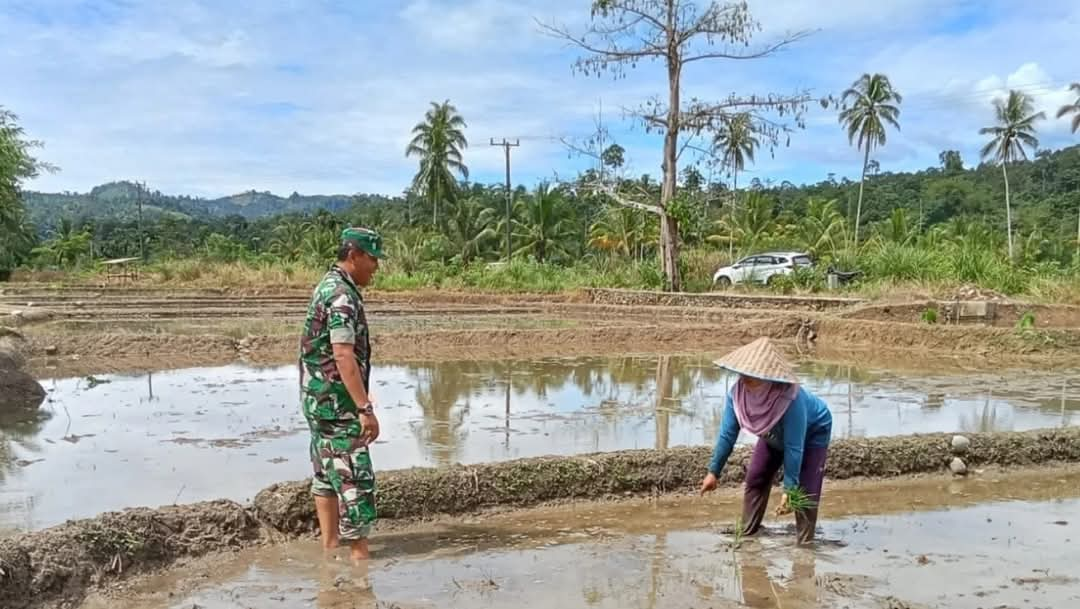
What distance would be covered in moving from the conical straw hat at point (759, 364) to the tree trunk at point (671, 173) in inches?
711

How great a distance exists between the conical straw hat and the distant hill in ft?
409

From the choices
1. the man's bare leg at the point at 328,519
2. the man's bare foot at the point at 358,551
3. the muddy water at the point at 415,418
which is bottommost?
the muddy water at the point at 415,418

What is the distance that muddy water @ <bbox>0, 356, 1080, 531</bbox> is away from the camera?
5.79 metres

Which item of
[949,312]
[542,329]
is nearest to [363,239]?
[542,329]

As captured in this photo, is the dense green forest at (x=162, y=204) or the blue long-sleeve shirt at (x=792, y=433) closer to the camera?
the blue long-sleeve shirt at (x=792, y=433)

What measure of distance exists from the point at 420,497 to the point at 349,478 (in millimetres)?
917

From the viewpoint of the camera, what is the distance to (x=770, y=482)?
14.9 ft

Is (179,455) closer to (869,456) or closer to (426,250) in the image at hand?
(869,456)

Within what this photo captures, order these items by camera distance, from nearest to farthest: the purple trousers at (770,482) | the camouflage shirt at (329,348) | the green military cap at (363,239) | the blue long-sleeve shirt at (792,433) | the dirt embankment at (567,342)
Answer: the camouflage shirt at (329,348) → the green military cap at (363,239) → the blue long-sleeve shirt at (792,433) → the purple trousers at (770,482) → the dirt embankment at (567,342)

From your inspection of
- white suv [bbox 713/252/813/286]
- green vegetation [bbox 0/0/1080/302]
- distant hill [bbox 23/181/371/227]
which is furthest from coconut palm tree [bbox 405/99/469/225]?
distant hill [bbox 23/181/371/227]

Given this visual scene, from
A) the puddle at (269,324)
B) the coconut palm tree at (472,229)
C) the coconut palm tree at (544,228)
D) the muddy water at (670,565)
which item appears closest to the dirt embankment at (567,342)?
the puddle at (269,324)

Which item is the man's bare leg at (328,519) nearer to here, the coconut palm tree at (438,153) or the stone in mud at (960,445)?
the stone in mud at (960,445)

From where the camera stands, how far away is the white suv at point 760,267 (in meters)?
24.1

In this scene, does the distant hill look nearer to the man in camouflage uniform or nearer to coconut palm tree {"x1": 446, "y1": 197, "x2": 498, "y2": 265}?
coconut palm tree {"x1": 446, "y1": 197, "x2": 498, "y2": 265}
